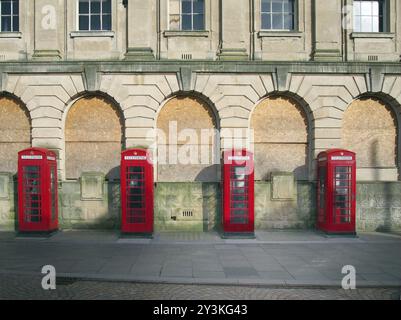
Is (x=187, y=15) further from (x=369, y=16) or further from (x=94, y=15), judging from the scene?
(x=369, y=16)

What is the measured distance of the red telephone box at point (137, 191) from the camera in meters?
11.6

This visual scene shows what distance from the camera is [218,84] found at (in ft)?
43.0

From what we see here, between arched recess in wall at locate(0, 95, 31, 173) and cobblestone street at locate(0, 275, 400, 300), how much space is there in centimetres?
732

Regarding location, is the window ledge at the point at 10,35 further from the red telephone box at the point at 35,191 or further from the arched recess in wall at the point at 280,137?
the arched recess in wall at the point at 280,137

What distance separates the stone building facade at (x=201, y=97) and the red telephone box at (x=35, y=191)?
1250mm

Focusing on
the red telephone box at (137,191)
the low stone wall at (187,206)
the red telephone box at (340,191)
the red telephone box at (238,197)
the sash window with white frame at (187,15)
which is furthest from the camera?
the sash window with white frame at (187,15)

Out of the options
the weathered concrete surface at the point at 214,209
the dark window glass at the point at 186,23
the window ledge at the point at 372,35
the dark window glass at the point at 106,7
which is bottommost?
the weathered concrete surface at the point at 214,209

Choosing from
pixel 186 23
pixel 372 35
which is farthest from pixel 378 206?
pixel 186 23

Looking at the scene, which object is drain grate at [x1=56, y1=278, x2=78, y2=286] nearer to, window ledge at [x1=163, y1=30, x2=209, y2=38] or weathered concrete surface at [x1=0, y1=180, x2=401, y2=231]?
weathered concrete surface at [x1=0, y1=180, x2=401, y2=231]

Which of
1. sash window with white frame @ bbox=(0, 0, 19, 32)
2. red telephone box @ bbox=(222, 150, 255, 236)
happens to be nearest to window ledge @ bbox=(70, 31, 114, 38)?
sash window with white frame @ bbox=(0, 0, 19, 32)

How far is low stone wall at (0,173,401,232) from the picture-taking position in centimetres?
1289

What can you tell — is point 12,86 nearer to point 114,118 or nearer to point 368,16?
point 114,118

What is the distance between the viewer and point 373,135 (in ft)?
→ 44.5

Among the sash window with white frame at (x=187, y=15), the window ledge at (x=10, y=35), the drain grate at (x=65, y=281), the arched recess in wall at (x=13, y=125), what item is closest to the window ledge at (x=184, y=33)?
the sash window with white frame at (x=187, y=15)
